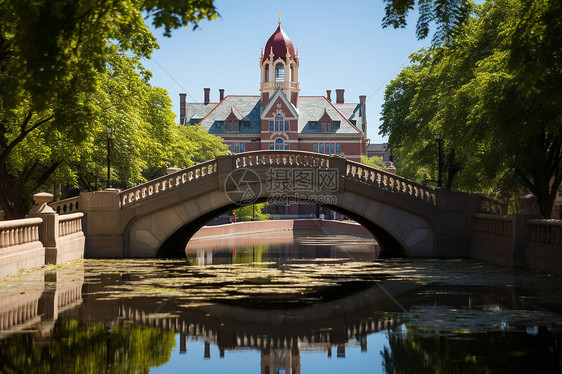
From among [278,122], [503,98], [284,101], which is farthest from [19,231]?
[278,122]

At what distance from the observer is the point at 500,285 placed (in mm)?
13414

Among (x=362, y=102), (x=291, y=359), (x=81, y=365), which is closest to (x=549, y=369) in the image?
(x=291, y=359)

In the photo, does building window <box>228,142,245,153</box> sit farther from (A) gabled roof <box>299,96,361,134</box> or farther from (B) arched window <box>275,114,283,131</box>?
(A) gabled roof <box>299,96,361,134</box>

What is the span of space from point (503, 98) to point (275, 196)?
9.30m

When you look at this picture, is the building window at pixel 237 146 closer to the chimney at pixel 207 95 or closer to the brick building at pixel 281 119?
the brick building at pixel 281 119

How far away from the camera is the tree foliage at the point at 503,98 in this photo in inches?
452

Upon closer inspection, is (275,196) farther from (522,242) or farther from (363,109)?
(363,109)

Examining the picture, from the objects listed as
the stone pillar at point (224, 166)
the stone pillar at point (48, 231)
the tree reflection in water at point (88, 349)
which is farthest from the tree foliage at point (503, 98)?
the stone pillar at point (48, 231)

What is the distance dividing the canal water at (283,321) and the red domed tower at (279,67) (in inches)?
2930

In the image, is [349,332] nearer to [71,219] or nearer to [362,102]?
[71,219]

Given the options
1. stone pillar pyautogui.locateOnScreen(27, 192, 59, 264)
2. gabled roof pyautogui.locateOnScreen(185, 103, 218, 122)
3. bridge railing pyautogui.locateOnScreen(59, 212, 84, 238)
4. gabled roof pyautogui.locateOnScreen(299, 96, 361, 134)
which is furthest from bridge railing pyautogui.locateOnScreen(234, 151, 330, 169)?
gabled roof pyautogui.locateOnScreen(185, 103, 218, 122)

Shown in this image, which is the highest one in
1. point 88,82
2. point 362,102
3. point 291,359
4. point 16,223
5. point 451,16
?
point 362,102

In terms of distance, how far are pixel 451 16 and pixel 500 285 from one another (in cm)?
549

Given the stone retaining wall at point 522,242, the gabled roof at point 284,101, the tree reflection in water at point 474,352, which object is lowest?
the tree reflection in water at point 474,352
